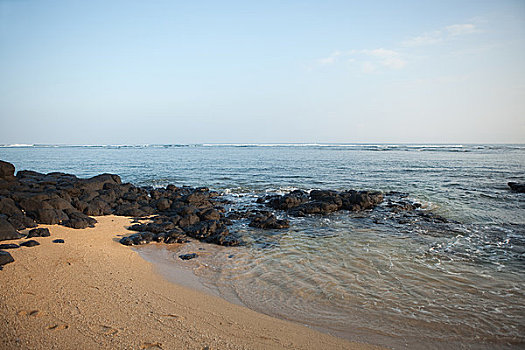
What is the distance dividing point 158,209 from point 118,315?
10754 mm

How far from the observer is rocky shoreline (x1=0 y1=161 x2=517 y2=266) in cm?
1055

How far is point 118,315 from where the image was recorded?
502cm

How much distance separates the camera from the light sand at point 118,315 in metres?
4.32

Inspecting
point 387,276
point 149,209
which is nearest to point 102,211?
point 149,209

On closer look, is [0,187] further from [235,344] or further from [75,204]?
→ [235,344]

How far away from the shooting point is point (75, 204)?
13812 mm

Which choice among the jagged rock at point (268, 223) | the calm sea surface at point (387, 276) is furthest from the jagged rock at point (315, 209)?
the jagged rock at point (268, 223)

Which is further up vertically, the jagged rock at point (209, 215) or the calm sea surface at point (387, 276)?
the jagged rock at point (209, 215)

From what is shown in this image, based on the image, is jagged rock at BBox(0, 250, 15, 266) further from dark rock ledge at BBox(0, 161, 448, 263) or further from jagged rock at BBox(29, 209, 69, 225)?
jagged rock at BBox(29, 209, 69, 225)

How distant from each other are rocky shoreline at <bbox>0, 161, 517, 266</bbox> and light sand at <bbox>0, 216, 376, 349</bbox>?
197cm

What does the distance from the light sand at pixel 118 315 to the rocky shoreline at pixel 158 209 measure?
1.97 m

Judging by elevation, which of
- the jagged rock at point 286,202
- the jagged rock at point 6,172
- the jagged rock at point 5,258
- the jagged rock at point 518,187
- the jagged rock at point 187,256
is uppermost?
the jagged rock at point 6,172

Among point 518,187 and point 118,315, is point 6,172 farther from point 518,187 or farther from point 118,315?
point 518,187

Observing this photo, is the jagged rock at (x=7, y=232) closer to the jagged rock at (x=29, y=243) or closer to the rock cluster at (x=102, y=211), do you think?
the rock cluster at (x=102, y=211)
